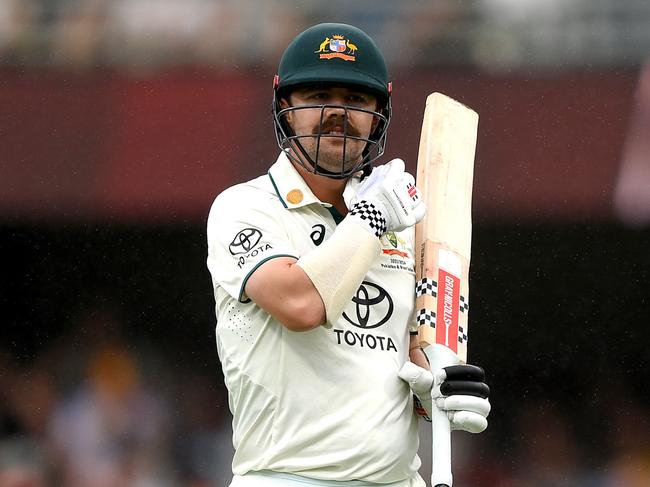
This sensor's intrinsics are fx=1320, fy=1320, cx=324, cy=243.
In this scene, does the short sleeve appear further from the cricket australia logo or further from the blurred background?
the blurred background

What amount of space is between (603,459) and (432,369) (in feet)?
13.1

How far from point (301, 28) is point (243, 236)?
3.69 meters

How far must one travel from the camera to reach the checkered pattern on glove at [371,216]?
99.0 inches

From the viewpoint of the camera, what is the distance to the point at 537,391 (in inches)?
257

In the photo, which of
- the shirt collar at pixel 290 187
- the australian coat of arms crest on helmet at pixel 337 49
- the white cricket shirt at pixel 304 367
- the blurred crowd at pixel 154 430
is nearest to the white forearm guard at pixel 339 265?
the white cricket shirt at pixel 304 367

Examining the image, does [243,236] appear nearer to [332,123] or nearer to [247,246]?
[247,246]

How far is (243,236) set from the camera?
101 inches

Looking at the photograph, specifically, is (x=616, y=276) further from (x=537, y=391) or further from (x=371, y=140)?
(x=371, y=140)

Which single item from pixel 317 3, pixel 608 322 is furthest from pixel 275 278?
pixel 608 322

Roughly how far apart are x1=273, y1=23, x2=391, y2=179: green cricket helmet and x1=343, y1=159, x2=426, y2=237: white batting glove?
8cm

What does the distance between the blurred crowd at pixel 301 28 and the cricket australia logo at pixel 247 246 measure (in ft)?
11.4

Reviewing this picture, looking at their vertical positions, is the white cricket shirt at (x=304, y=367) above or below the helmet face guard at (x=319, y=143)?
below

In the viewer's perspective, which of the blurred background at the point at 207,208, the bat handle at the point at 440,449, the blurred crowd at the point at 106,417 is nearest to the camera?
the bat handle at the point at 440,449

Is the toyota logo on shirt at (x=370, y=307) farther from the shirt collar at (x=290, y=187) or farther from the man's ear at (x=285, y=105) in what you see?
the man's ear at (x=285, y=105)
